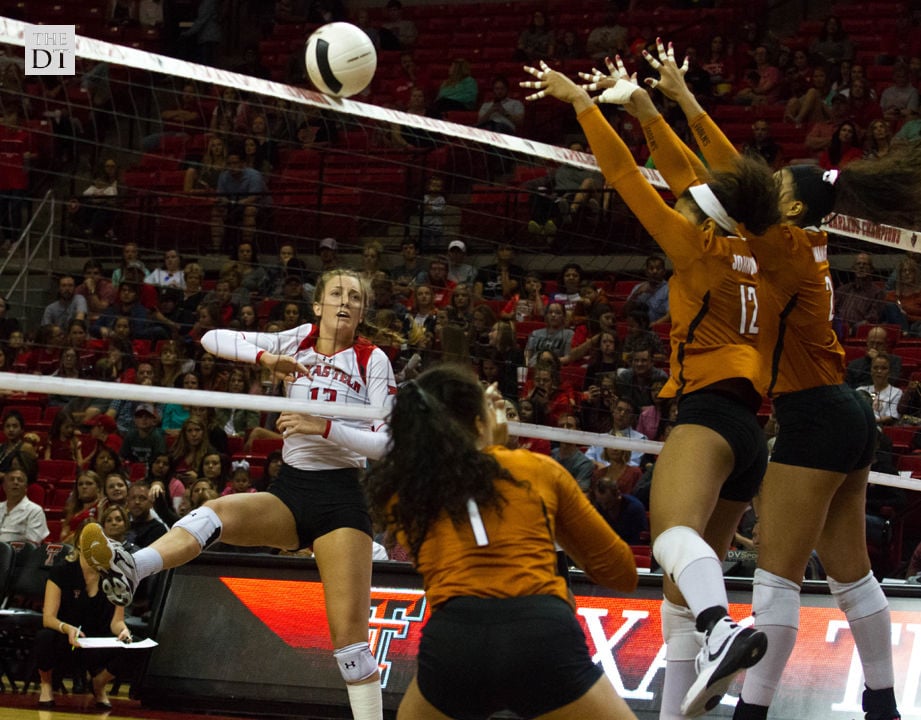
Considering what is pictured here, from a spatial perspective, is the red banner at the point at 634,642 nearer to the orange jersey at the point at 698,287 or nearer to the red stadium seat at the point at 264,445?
the orange jersey at the point at 698,287

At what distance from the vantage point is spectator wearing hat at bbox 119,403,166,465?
39.1 feet

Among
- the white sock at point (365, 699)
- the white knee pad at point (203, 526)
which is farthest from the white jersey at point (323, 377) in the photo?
the white sock at point (365, 699)

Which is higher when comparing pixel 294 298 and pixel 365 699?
pixel 294 298

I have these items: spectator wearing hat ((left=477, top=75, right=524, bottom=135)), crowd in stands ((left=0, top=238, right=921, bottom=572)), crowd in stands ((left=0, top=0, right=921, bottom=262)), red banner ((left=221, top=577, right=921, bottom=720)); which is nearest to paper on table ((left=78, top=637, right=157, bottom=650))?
red banner ((left=221, top=577, right=921, bottom=720))

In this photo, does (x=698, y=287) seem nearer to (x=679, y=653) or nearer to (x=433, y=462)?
(x=679, y=653)

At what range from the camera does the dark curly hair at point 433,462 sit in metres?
3.61

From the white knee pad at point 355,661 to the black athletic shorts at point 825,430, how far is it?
1854 mm

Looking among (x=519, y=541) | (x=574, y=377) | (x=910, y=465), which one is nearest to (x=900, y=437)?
(x=910, y=465)

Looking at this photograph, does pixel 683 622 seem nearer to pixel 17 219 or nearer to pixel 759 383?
pixel 759 383

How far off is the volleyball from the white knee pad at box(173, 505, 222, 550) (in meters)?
2.75

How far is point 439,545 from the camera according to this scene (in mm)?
3643

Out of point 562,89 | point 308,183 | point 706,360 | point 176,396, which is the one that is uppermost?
point 562,89

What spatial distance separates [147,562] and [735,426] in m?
2.30

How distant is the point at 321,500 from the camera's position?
18.6ft
